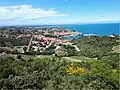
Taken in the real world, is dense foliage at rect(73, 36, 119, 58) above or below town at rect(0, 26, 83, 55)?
below

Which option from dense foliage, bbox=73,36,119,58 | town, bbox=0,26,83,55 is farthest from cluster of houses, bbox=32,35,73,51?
dense foliage, bbox=73,36,119,58

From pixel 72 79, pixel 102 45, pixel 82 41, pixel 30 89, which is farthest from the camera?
pixel 82 41

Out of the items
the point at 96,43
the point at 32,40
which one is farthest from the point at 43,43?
the point at 96,43

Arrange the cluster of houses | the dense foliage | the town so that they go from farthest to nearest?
the dense foliage
the cluster of houses
the town

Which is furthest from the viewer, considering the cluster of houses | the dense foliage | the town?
the dense foliage

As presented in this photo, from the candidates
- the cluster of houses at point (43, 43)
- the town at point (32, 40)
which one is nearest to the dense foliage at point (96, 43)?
the town at point (32, 40)

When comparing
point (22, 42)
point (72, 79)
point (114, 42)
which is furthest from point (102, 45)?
point (72, 79)

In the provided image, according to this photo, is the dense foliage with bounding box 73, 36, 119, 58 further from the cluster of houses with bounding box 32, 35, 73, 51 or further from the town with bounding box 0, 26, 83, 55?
the cluster of houses with bounding box 32, 35, 73, 51

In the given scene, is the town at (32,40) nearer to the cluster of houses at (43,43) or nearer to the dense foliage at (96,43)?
the cluster of houses at (43,43)

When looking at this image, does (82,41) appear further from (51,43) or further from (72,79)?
(72,79)

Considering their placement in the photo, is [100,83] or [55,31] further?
[55,31]

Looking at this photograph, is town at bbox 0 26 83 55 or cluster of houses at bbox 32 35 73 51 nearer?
town at bbox 0 26 83 55
